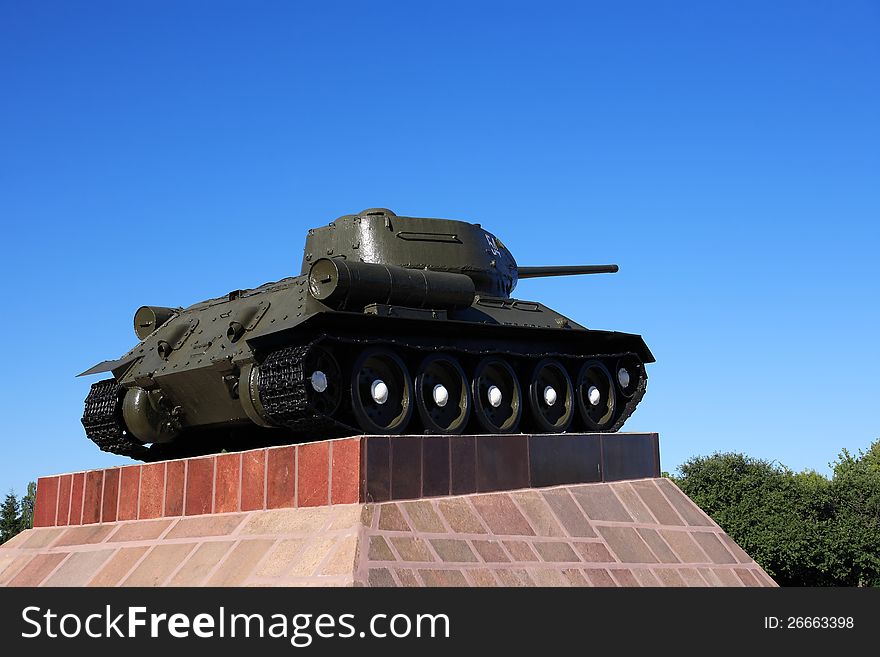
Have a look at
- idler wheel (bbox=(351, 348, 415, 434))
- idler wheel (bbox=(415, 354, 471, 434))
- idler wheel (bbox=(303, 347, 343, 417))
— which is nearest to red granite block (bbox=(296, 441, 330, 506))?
idler wheel (bbox=(303, 347, 343, 417))

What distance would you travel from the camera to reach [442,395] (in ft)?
48.6

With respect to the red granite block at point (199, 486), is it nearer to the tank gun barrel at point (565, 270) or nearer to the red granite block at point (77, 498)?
the red granite block at point (77, 498)

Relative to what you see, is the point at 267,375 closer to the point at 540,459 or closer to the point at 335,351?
the point at 335,351

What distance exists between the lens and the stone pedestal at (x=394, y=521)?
11.9m

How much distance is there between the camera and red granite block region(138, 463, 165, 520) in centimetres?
1508

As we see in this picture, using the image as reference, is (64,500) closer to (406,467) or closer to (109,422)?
(109,422)

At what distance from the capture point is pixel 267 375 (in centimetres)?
1396

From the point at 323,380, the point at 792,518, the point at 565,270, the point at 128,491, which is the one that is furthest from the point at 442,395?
the point at 792,518

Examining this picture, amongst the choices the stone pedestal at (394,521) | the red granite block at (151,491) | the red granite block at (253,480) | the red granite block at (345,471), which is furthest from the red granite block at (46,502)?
the red granite block at (345,471)

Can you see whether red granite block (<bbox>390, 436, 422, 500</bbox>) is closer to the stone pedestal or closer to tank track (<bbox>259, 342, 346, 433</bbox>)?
the stone pedestal

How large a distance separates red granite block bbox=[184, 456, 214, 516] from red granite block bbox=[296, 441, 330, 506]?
1.82 meters

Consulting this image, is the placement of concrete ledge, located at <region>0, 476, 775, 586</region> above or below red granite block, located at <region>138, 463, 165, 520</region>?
below

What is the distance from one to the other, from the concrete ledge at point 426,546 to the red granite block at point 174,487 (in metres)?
0.14
